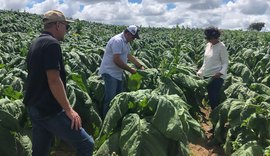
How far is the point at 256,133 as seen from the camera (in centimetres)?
540

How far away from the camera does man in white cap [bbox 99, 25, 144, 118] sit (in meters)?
6.81

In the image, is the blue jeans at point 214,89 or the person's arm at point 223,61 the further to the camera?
the blue jeans at point 214,89

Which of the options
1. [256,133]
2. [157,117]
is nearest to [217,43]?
[256,133]

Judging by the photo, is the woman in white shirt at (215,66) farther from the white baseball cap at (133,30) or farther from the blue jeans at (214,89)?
the white baseball cap at (133,30)

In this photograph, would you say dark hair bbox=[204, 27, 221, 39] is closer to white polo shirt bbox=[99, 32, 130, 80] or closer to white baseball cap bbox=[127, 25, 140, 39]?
white baseball cap bbox=[127, 25, 140, 39]

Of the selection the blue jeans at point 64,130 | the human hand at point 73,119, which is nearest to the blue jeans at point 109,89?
the blue jeans at point 64,130

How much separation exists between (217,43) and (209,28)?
379 mm

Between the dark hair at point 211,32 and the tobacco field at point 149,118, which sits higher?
the dark hair at point 211,32

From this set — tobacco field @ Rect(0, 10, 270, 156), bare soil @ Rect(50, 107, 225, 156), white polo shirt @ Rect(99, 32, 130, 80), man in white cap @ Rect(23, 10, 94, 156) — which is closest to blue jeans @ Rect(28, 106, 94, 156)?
man in white cap @ Rect(23, 10, 94, 156)

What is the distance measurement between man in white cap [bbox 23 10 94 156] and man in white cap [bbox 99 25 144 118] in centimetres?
269

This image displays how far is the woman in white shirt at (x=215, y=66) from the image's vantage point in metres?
7.41

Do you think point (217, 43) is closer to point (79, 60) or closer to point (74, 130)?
point (79, 60)

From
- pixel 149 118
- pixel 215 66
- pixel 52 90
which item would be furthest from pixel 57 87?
pixel 215 66

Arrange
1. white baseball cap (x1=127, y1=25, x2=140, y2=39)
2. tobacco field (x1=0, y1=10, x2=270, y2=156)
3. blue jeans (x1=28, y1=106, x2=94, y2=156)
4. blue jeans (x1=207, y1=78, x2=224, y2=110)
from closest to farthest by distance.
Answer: blue jeans (x1=28, y1=106, x2=94, y2=156) < tobacco field (x1=0, y1=10, x2=270, y2=156) < white baseball cap (x1=127, y1=25, x2=140, y2=39) < blue jeans (x1=207, y1=78, x2=224, y2=110)
